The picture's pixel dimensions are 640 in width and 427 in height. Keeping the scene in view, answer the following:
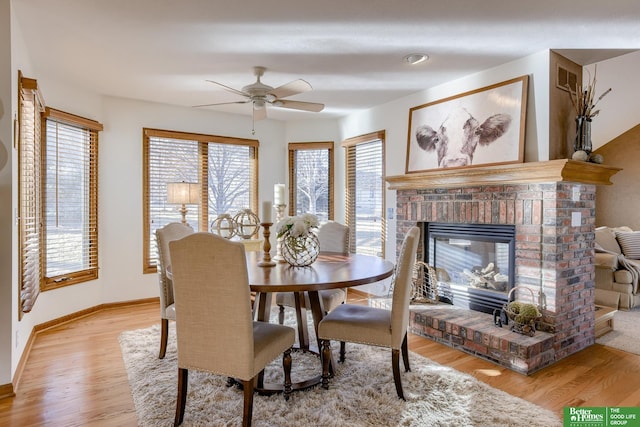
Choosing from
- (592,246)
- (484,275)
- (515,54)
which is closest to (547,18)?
(515,54)

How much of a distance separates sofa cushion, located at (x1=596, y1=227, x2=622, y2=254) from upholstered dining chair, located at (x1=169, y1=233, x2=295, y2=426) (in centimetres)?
505

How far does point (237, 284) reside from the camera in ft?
5.92

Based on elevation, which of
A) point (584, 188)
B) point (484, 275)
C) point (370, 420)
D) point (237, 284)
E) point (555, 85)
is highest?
point (555, 85)

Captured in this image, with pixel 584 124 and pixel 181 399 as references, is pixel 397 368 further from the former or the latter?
pixel 584 124

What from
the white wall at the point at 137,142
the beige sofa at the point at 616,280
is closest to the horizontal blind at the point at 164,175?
the white wall at the point at 137,142

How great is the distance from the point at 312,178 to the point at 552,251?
3.36 metres

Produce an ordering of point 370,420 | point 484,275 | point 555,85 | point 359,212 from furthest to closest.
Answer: point 359,212, point 484,275, point 555,85, point 370,420

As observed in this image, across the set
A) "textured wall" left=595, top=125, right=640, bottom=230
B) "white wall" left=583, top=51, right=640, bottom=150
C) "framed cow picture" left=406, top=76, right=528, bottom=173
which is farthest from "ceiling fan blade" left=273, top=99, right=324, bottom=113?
"textured wall" left=595, top=125, right=640, bottom=230

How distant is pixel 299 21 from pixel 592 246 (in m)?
3.08

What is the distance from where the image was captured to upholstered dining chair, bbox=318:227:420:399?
2.23 m

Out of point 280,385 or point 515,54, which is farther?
point 515,54

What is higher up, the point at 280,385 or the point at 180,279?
the point at 180,279

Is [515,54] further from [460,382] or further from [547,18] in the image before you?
[460,382]

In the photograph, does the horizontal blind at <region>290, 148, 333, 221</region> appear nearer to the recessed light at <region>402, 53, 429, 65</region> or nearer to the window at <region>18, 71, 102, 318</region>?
the recessed light at <region>402, 53, 429, 65</region>
